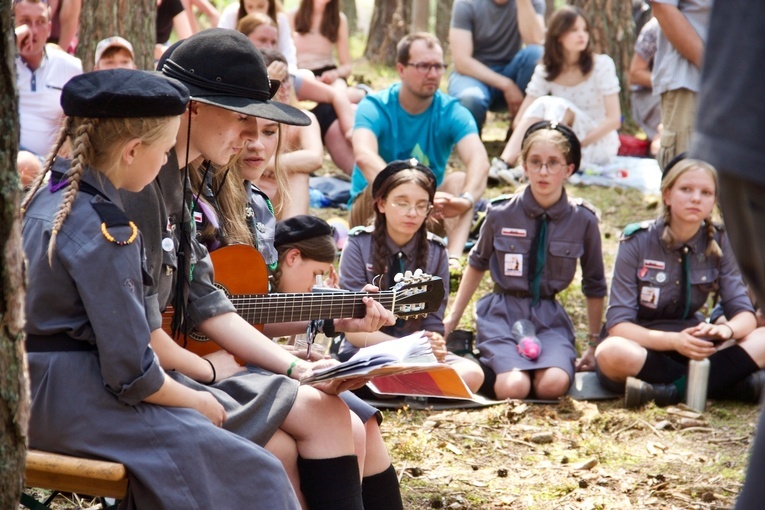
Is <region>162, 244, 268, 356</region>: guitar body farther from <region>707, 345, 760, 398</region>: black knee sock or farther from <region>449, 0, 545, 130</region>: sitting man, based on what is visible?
<region>449, 0, 545, 130</region>: sitting man

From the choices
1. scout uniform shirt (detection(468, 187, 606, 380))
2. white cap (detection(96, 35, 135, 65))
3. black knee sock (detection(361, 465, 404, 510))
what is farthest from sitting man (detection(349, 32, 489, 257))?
black knee sock (detection(361, 465, 404, 510))

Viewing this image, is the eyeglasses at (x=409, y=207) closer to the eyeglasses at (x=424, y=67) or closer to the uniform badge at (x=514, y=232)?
the uniform badge at (x=514, y=232)

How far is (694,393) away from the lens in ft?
16.6

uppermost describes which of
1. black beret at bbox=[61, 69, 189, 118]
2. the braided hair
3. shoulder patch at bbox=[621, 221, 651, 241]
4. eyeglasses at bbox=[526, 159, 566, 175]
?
black beret at bbox=[61, 69, 189, 118]

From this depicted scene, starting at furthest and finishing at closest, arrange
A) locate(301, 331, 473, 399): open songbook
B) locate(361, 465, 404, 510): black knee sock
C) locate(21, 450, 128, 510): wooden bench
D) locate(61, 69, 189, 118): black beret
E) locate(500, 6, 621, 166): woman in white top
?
1. locate(500, 6, 621, 166): woman in white top
2. locate(361, 465, 404, 510): black knee sock
3. locate(301, 331, 473, 399): open songbook
4. locate(61, 69, 189, 118): black beret
5. locate(21, 450, 128, 510): wooden bench

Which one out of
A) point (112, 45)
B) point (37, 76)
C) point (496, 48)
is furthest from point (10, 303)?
point (496, 48)

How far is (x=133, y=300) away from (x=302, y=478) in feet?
2.86

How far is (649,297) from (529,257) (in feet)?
2.20

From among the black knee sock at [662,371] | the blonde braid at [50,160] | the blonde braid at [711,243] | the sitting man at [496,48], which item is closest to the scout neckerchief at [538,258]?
the black knee sock at [662,371]

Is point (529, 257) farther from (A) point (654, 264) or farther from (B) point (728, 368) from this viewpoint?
(B) point (728, 368)

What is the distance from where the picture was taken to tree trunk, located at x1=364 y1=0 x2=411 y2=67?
43.8 ft

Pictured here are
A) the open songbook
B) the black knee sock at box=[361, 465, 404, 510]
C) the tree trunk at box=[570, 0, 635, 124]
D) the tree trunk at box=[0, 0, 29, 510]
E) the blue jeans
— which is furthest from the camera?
the tree trunk at box=[570, 0, 635, 124]

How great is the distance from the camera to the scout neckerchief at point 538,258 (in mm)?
5410

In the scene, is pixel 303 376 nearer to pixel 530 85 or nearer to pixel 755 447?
pixel 755 447
